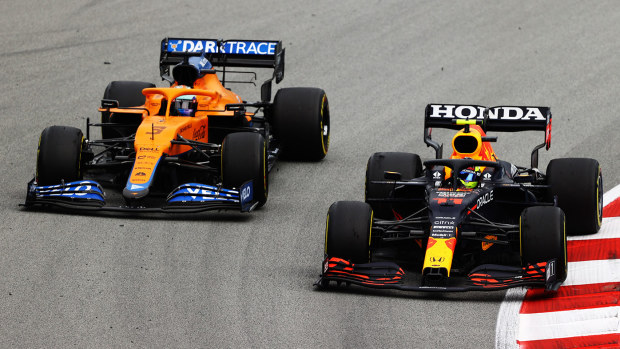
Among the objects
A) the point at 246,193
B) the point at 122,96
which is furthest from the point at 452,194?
the point at 122,96

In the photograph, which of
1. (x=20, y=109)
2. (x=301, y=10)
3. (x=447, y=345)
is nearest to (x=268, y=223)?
(x=447, y=345)

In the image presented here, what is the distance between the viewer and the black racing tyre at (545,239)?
10.9m

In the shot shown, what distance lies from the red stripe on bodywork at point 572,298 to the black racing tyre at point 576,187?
1693 millimetres

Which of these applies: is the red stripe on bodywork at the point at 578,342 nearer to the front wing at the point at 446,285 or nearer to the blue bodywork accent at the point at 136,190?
the front wing at the point at 446,285

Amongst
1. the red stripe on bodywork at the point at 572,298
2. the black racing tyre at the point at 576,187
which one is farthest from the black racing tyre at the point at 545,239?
the black racing tyre at the point at 576,187

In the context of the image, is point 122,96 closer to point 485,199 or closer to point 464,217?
point 485,199

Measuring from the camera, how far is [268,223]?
13.9 metres

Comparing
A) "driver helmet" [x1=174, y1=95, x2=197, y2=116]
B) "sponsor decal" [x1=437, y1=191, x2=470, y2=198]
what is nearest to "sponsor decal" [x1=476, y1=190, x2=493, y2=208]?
"sponsor decal" [x1=437, y1=191, x2=470, y2=198]

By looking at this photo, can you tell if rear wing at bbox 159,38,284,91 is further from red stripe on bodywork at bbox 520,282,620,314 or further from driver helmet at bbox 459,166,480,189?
red stripe on bodywork at bbox 520,282,620,314

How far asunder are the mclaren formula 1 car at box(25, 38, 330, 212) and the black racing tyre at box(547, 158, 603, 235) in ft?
11.4

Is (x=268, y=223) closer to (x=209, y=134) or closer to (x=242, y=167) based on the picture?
(x=242, y=167)

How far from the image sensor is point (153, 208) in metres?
13.6

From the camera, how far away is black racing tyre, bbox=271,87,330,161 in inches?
650

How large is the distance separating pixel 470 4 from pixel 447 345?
16.5 m
